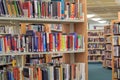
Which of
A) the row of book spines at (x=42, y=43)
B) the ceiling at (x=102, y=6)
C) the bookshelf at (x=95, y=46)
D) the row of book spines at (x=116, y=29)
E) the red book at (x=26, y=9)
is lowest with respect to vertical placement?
the bookshelf at (x=95, y=46)

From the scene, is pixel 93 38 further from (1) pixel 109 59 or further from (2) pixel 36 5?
(2) pixel 36 5

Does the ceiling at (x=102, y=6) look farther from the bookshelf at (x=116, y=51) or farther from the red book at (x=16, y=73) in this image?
the red book at (x=16, y=73)

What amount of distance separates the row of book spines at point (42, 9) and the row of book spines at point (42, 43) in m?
0.28

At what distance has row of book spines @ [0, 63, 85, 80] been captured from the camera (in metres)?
2.88

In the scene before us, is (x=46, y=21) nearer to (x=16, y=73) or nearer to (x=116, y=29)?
(x=16, y=73)

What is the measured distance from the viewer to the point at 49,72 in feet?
9.80

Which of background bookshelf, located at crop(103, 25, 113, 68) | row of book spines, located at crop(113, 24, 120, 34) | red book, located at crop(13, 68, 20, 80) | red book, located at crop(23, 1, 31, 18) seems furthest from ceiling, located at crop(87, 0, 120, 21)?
red book, located at crop(13, 68, 20, 80)

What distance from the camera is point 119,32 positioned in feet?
22.5

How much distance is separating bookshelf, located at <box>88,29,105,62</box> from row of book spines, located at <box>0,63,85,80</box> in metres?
9.27

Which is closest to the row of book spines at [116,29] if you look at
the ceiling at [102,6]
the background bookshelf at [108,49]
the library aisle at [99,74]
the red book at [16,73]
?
the library aisle at [99,74]

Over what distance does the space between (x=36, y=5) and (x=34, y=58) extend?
7.75ft

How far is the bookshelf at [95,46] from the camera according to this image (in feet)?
40.4

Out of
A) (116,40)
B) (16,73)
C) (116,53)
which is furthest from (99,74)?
(16,73)

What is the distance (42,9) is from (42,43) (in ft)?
1.43
